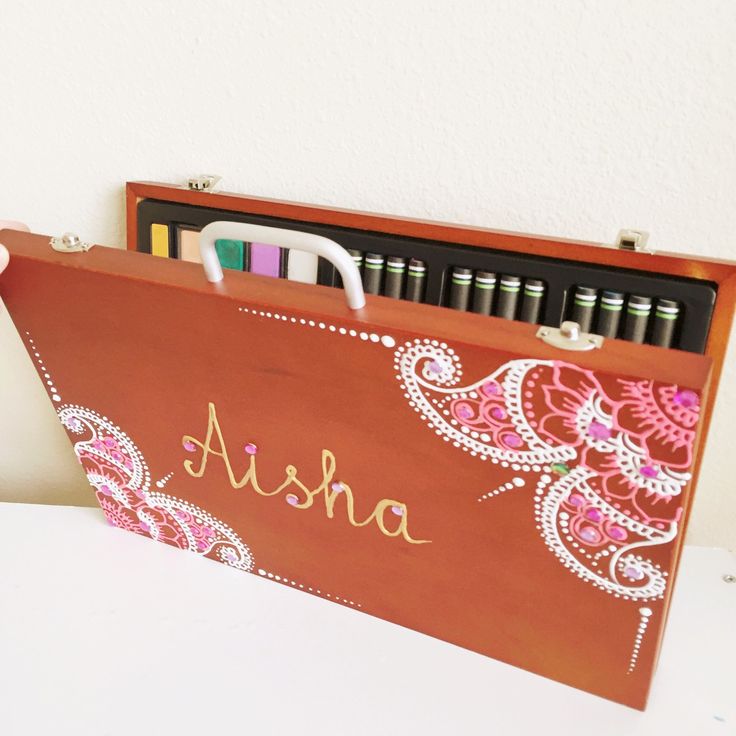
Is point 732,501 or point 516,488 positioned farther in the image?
point 732,501

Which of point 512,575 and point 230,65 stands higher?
point 230,65

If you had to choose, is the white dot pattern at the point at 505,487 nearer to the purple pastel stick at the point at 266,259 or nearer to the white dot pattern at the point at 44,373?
the purple pastel stick at the point at 266,259

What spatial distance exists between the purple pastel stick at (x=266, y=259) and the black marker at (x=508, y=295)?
0.17 metres

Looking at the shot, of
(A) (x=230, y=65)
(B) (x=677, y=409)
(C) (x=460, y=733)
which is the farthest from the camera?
(A) (x=230, y=65)

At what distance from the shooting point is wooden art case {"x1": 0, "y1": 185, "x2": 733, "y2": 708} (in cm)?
35

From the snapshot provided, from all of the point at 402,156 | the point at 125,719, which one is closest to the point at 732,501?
the point at 402,156

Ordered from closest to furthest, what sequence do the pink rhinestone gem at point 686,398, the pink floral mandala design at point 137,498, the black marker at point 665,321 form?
the pink rhinestone gem at point 686,398
the black marker at point 665,321
the pink floral mandala design at point 137,498

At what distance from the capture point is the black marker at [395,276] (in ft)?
1.60

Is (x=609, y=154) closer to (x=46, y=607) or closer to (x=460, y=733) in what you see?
(x=460, y=733)

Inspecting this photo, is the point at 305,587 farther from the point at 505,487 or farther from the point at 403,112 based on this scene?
the point at 403,112

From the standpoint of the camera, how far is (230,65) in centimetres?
54

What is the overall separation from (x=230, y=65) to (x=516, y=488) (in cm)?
39

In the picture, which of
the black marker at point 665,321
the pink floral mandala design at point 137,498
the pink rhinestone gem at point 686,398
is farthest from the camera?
the pink floral mandala design at point 137,498

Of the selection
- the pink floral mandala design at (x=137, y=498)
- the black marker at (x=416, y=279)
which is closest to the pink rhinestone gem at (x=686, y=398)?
the black marker at (x=416, y=279)
